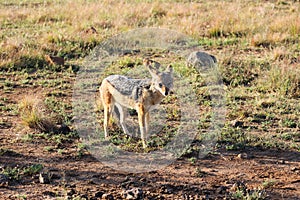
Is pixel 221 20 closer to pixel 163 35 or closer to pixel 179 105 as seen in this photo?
pixel 163 35

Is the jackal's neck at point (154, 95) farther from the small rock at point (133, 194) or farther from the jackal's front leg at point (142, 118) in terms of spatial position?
the small rock at point (133, 194)

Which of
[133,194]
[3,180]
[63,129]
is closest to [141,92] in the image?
[63,129]

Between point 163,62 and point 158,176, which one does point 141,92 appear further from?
point 163,62

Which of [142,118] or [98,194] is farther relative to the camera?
[142,118]

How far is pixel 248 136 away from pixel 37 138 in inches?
105

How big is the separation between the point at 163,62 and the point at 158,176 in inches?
197

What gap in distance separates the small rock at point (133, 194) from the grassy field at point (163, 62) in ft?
2.76

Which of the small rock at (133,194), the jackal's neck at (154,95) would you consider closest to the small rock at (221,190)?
the small rock at (133,194)

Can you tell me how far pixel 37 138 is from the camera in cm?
680

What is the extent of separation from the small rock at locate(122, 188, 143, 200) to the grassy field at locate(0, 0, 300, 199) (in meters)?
0.84

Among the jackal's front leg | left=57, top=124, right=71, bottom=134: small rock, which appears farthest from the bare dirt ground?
the jackal's front leg

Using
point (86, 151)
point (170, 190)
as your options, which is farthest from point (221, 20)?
point (170, 190)

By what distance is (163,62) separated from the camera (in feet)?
34.5

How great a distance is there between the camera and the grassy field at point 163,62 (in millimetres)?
6699
